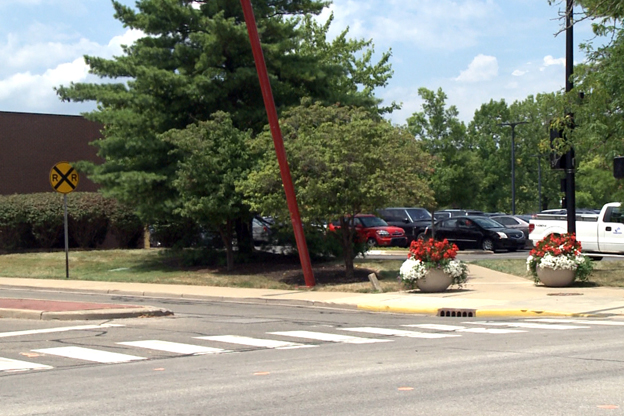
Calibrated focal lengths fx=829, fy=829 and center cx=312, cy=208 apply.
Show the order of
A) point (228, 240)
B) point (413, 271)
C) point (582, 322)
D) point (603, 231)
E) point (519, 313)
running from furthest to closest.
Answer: point (228, 240) → point (603, 231) → point (413, 271) → point (519, 313) → point (582, 322)

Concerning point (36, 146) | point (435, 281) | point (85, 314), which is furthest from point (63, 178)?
point (435, 281)

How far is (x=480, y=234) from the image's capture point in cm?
3644

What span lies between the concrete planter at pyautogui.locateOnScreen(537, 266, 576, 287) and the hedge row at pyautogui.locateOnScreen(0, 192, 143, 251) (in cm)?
1917

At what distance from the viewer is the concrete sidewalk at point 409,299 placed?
16.1m

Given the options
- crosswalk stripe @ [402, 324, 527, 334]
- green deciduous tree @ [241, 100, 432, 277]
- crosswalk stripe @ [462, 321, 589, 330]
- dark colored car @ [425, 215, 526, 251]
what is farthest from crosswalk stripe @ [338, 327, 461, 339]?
dark colored car @ [425, 215, 526, 251]

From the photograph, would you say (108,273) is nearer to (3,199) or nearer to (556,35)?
(3,199)

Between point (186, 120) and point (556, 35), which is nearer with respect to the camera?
point (556, 35)

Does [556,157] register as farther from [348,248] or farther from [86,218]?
[86,218]

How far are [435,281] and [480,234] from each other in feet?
55.0

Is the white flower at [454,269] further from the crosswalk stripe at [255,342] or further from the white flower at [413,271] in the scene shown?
the crosswalk stripe at [255,342]

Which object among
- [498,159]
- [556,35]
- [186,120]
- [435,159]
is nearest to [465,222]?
[435,159]

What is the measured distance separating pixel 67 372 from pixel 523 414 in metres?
5.62

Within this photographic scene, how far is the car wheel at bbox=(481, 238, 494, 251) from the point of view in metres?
36.2

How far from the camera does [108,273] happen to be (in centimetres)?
2773
